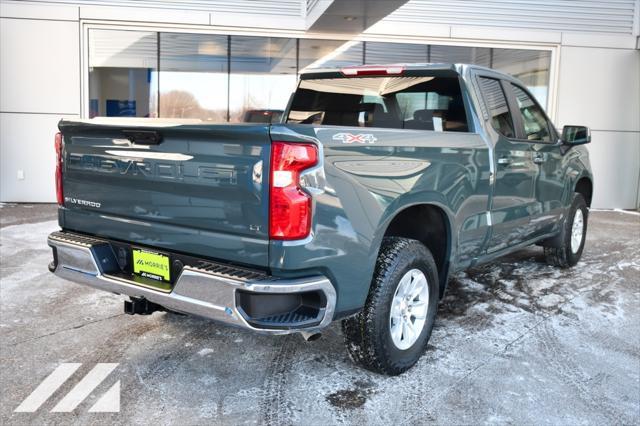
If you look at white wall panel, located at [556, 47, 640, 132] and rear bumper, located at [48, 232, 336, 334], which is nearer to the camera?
rear bumper, located at [48, 232, 336, 334]

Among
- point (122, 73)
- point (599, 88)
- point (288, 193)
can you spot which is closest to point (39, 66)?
point (122, 73)

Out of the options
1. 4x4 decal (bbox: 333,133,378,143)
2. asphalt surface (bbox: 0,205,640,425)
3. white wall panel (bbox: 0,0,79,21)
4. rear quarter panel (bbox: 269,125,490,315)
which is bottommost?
asphalt surface (bbox: 0,205,640,425)

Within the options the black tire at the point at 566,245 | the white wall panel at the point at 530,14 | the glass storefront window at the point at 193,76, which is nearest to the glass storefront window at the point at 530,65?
the white wall panel at the point at 530,14

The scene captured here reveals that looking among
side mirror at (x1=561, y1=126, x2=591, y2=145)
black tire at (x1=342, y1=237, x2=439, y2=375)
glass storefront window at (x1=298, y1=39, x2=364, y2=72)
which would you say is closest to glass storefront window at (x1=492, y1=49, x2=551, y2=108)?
glass storefront window at (x1=298, y1=39, x2=364, y2=72)

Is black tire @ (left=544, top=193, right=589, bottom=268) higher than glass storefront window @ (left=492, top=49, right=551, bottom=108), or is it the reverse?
glass storefront window @ (left=492, top=49, right=551, bottom=108)

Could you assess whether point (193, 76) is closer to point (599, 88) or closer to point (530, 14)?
point (530, 14)

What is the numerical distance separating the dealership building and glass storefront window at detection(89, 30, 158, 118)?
0.02 metres

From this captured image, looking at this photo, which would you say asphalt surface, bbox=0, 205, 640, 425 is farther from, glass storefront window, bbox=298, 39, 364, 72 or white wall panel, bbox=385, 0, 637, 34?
white wall panel, bbox=385, 0, 637, 34

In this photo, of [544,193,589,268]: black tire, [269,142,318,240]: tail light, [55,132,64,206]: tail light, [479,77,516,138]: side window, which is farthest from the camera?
[544,193,589,268]: black tire

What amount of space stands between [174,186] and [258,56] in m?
9.03

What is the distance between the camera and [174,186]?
3242 mm

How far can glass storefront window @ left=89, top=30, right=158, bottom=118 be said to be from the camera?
11148 millimetres

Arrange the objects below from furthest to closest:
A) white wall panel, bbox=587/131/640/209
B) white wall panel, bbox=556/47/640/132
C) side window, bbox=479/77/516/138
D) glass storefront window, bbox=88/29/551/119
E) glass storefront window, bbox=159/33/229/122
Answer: white wall panel, bbox=587/131/640/209, white wall panel, bbox=556/47/640/132, glass storefront window, bbox=159/33/229/122, glass storefront window, bbox=88/29/551/119, side window, bbox=479/77/516/138

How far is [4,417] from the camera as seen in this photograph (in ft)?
10.4
